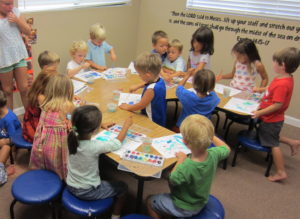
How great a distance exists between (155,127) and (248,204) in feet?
4.45

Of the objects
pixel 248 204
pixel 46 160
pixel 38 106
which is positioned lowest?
pixel 248 204

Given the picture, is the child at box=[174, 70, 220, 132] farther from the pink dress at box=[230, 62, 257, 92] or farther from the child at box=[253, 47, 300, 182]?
the pink dress at box=[230, 62, 257, 92]

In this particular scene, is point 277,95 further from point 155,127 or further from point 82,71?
point 82,71

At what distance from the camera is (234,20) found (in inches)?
196

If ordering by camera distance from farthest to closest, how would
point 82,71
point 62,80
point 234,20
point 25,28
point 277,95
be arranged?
1. point 234,20
2. point 82,71
3. point 25,28
4. point 277,95
5. point 62,80

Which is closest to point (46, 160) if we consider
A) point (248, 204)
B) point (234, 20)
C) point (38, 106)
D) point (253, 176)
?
point (38, 106)

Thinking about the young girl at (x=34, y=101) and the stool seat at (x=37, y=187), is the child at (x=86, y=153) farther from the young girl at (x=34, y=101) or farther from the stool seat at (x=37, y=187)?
the young girl at (x=34, y=101)

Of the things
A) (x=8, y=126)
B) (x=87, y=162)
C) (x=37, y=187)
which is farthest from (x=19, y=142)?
(x=87, y=162)

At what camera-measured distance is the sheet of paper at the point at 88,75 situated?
12.0ft

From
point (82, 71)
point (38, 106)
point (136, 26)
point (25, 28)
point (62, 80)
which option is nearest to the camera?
point (62, 80)

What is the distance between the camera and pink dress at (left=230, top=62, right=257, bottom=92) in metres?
3.88

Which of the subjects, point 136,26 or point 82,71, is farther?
point 136,26

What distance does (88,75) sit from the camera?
12.5ft

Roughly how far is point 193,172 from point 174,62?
8.32 ft
